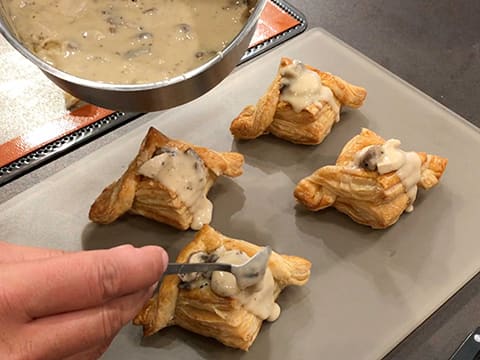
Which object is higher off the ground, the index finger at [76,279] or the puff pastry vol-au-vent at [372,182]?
the index finger at [76,279]

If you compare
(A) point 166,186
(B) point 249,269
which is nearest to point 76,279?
(B) point 249,269

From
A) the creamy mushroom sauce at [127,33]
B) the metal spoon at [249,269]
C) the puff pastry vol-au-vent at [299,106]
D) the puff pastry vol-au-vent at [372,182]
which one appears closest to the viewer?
the creamy mushroom sauce at [127,33]

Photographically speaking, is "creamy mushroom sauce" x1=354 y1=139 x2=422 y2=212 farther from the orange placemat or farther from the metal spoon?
the orange placemat

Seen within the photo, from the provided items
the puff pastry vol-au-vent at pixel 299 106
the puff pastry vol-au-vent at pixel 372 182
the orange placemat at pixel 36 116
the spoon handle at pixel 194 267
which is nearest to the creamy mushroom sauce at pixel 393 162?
the puff pastry vol-au-vent at pixel 372 182

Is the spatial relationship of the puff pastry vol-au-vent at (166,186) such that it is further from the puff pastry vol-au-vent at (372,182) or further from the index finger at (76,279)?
the index finger at (76,279)

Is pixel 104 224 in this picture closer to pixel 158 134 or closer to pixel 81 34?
pixel 158 134

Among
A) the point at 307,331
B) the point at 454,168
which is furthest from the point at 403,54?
the point at 307,331

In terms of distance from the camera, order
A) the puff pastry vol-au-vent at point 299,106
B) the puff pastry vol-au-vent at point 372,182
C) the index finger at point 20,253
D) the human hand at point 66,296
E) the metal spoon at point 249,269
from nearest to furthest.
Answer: the human hand at point 66,296, the index finger at point 20,253, the metal spoon at point 249,269, the puff pastry vol-au-vent at point 372,182, the puff pastry vol-au-vent at point 299,106
